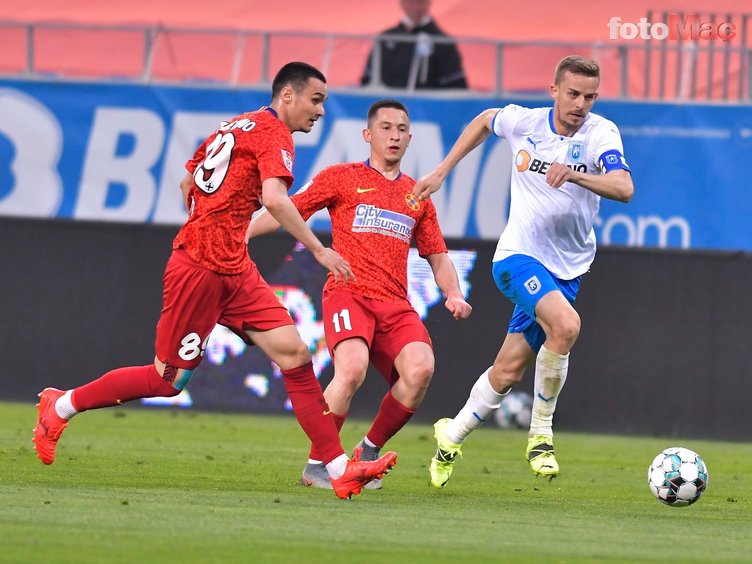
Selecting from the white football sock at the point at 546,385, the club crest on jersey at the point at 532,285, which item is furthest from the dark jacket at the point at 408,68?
the white football sock at the point at 546,385

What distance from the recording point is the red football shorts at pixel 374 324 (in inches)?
362

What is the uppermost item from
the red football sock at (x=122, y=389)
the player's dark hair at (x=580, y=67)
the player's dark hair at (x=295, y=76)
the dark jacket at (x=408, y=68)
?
the dark jacket at (x=408, y=68)

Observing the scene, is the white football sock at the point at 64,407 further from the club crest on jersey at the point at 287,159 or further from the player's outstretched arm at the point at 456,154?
the player's outstretched arm at the point at 456,154

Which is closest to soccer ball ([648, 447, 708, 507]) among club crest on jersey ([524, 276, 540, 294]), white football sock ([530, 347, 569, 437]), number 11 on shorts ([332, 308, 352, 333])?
white football sock ([530, 347, 569, 437])

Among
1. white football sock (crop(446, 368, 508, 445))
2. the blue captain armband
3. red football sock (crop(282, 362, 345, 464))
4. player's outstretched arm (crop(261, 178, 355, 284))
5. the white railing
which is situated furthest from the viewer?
the white railing

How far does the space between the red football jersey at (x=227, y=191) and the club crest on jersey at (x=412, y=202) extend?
56.5 inches

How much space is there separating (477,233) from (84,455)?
22.4ft

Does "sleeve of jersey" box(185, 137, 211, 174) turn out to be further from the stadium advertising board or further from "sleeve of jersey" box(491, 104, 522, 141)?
the stadium advertising board

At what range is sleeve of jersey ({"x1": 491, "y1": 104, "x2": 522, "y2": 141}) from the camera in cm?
938

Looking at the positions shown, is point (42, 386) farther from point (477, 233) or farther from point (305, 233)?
point (305, 233)

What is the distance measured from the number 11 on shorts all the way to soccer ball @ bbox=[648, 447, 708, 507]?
204 centimetres

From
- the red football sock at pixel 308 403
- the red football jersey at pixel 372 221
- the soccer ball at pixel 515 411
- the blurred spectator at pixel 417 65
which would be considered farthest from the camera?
the blurred spectator at pixel 417 65

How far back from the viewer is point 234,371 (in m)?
15.1

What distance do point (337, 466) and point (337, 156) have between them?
8.71 meters
